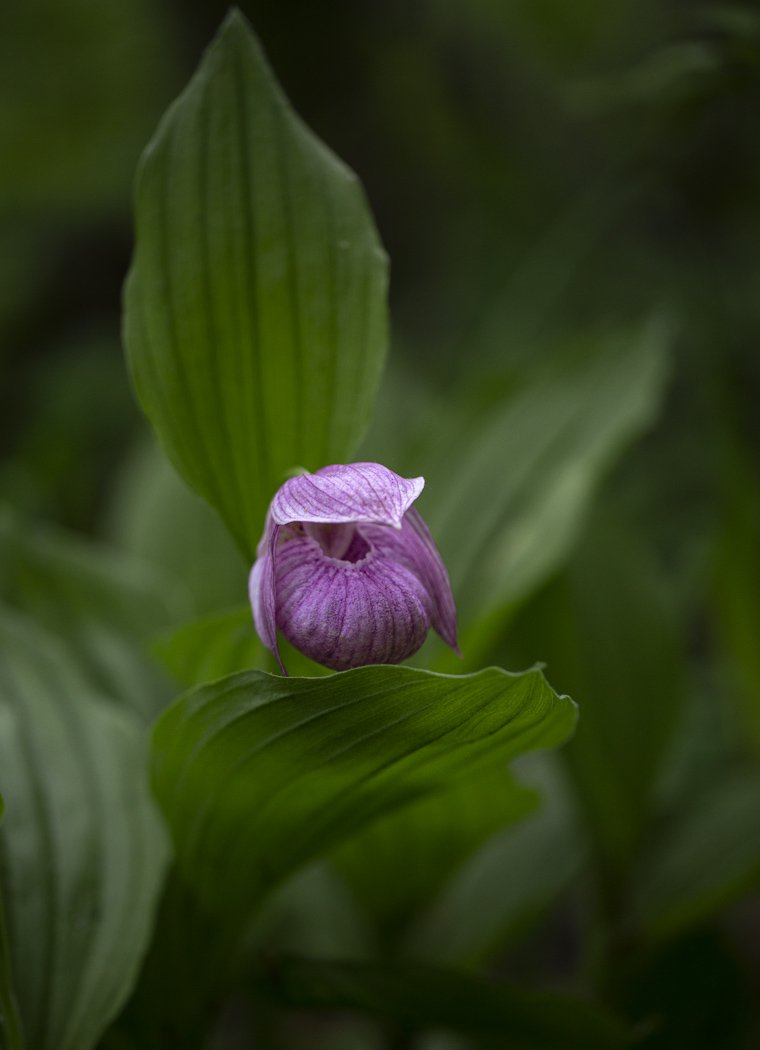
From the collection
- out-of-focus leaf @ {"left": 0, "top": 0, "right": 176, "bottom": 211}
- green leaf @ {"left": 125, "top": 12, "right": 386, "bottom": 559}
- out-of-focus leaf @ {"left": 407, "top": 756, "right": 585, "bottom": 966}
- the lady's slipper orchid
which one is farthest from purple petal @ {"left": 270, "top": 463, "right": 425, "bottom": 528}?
out-of-focus leaf @ {"left": 0, "top": 0, "right": 176, "bottom": 211}

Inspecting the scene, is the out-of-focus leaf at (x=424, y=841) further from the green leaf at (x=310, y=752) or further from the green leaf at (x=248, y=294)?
the green leaf at (x=248, y=294)

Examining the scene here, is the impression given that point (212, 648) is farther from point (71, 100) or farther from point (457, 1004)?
point (71, 100)

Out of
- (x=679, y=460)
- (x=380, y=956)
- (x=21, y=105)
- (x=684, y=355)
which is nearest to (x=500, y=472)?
(x=380, y=956)

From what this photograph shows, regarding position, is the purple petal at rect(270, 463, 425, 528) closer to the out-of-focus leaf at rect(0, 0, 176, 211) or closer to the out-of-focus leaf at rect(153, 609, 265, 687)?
the out-of-focus leaf at rect(153, 609, 265, 687)

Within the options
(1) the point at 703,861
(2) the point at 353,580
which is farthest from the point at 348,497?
(1) the point at 703,861

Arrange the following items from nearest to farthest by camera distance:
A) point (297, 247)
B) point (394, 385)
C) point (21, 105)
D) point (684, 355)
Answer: point (297, 247), point (394, 385), point (684, 355), point (21, 105)

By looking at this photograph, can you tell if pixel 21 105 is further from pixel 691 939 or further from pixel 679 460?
pixel 691 939
